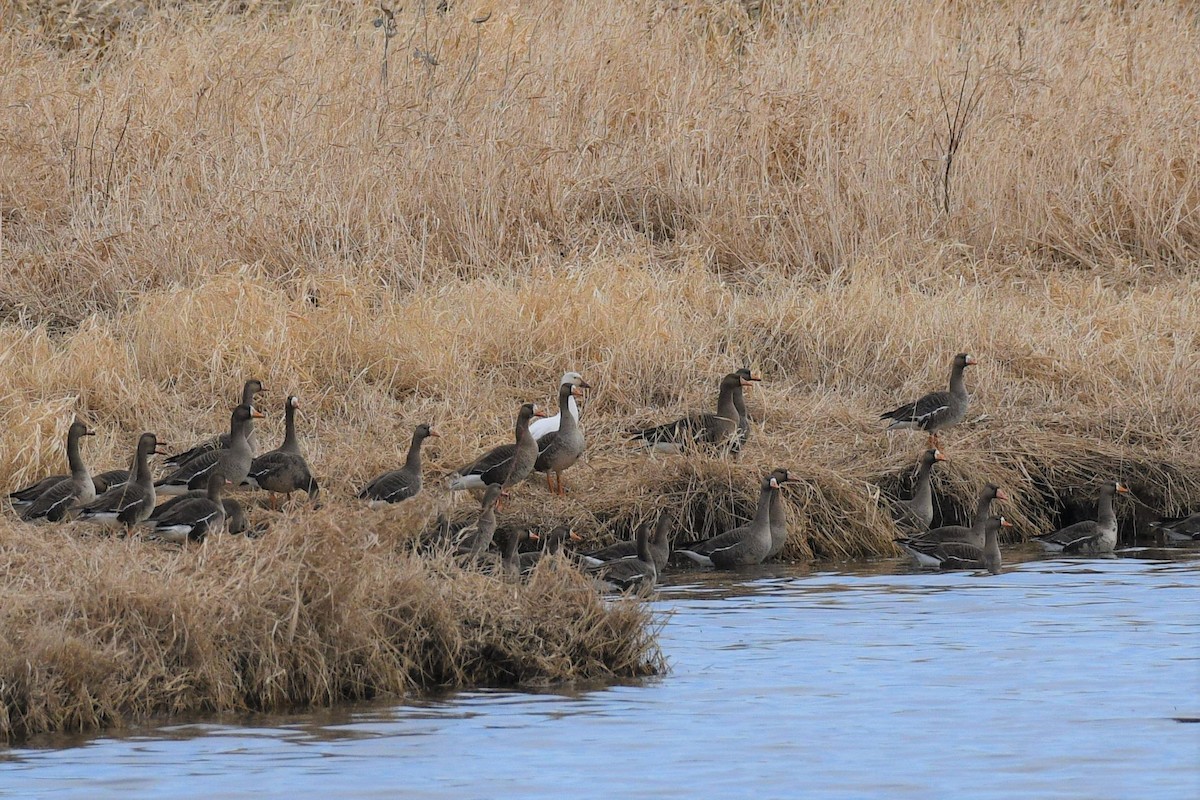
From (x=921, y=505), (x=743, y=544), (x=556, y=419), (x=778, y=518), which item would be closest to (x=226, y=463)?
(x=556, y=419)

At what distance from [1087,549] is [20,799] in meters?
7.69

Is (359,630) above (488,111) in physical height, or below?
below

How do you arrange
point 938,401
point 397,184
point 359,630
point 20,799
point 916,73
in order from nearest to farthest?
point 20,799 < point 359,630 < point 938,401 < point 397,184 < point 916,73

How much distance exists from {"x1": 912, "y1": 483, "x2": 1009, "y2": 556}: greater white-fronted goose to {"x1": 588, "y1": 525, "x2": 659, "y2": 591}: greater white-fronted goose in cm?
202

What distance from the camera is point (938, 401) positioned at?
1379 centimetres

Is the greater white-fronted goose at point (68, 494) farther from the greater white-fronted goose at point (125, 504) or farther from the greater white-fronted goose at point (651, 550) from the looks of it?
the greater white-fronted goose at point (651, 550)

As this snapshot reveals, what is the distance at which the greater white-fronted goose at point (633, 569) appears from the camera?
11086mm

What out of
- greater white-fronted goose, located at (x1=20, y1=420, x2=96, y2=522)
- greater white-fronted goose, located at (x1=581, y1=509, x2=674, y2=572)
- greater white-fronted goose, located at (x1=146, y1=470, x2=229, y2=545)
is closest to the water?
greater white-fronted goose, located at (x1=581, y1=509, x2=674, y2=572)

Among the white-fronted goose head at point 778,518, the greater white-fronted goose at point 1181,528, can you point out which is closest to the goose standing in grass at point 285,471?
the white-fronted goose head at point 778,518

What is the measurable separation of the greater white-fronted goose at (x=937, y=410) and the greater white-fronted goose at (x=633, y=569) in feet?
10.1

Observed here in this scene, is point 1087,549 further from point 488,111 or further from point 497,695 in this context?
point 488,111

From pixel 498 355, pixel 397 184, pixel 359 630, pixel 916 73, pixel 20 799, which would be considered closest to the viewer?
pixel 20 799

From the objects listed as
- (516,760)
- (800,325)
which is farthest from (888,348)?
(516,760)

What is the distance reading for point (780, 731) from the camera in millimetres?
8047
